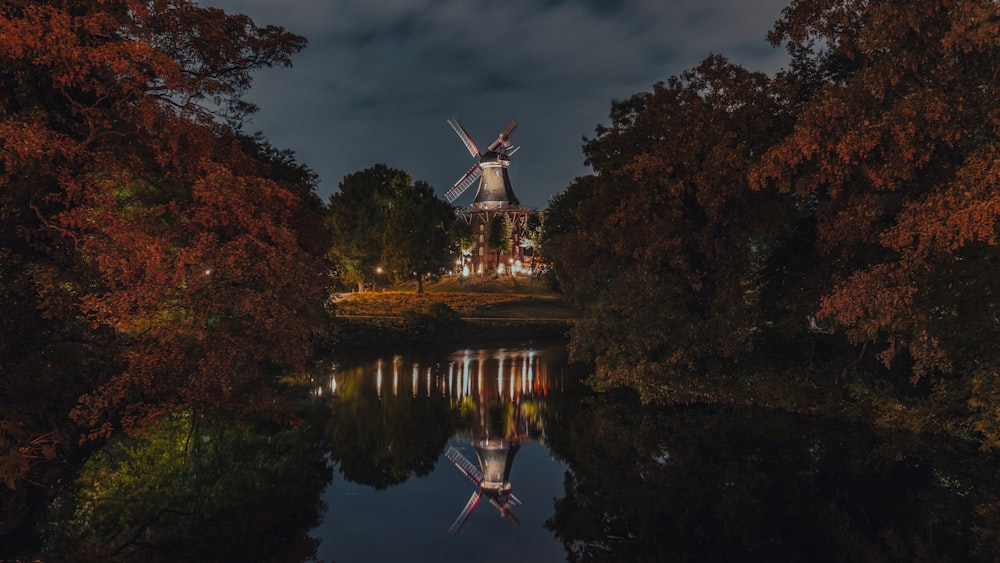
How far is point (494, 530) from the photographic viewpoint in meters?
12.3

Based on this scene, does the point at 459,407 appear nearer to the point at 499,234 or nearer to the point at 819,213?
the point at 819,213

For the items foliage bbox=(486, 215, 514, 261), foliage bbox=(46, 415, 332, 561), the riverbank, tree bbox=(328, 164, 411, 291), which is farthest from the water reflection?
foliage bbox=(486, 215, 514, 261)

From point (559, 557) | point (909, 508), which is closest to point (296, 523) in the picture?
point (559, 557)

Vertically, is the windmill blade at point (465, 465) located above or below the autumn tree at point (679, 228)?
below

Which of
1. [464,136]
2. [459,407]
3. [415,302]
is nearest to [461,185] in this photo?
[464,136]

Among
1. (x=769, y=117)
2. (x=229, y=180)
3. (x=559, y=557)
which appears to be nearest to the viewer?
(x=559, y=557)

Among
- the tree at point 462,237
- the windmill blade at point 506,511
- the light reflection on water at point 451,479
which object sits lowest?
the windmill blade at point 506,511

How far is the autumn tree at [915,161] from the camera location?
1564cm

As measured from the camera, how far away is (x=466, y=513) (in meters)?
13.3

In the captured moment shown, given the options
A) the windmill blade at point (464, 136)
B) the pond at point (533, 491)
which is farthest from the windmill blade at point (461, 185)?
the pond at point (533, 491)

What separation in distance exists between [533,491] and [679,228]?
1201 centimetres

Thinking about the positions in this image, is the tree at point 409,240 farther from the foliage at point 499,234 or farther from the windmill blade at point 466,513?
the windmill blade at point 466,513

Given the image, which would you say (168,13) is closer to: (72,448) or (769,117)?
(72,448)

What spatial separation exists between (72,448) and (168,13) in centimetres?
1107
